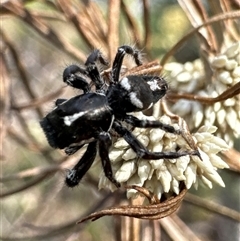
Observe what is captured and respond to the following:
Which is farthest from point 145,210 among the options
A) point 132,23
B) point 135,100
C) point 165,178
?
point 132,23

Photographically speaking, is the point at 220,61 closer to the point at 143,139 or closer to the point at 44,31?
the point at 143,139

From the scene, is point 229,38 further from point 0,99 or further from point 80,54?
point 0,99

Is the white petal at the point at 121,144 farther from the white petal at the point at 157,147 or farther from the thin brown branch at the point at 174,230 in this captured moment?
the thin brown branch at the point at 174,230

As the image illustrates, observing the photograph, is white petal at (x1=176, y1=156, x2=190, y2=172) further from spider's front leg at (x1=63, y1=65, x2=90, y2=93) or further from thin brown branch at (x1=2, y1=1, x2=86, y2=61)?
thin brown branch at (x1=2, y1=1, x2=86, y2=61)

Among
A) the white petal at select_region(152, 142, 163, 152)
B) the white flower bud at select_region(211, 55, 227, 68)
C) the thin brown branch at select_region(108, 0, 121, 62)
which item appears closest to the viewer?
the white petal at select_region(152, 142, 163, 152)

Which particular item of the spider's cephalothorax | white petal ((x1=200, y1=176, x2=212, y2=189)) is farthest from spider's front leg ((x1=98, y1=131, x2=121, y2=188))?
white petal ((x1=200, y1=176, x2=212, y2=189))

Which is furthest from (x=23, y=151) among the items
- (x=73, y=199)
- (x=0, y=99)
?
(x=0, y=99)
